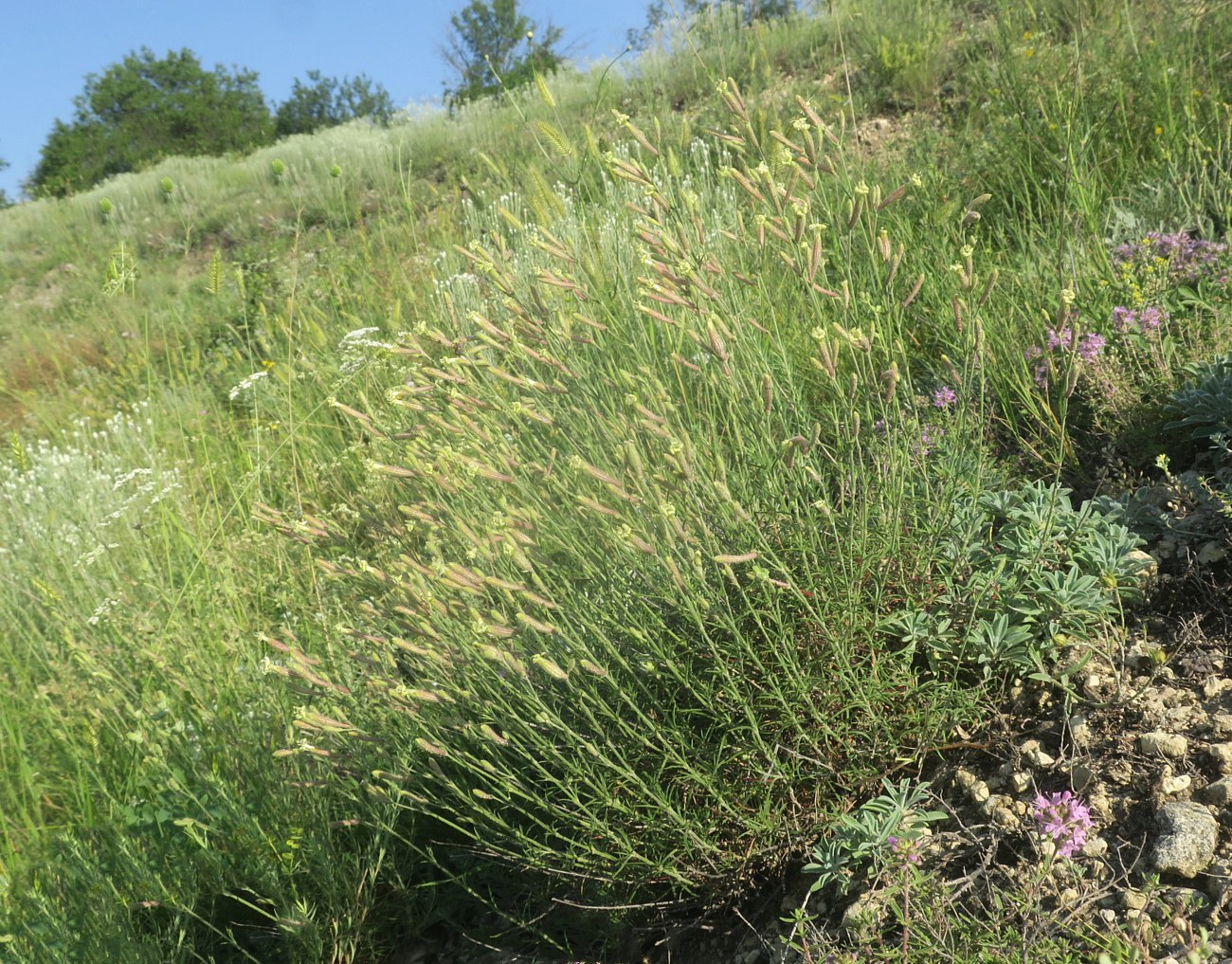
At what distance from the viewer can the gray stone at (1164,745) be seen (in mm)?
1700

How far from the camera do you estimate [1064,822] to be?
1.58 meters

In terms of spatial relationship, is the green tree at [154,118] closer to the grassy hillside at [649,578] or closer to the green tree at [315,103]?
the green tree at [315,103]

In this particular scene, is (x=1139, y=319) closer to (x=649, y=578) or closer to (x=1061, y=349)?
(x=1061, y=349)

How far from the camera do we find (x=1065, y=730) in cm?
186

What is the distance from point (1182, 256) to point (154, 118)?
4200 cm

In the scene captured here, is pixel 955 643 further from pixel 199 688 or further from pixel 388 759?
pixel 199 688

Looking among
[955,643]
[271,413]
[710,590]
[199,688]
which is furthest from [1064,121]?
[271,413]

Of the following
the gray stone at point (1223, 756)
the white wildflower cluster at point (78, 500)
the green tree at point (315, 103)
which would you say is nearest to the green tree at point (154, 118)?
the green tree at point (315, 103)

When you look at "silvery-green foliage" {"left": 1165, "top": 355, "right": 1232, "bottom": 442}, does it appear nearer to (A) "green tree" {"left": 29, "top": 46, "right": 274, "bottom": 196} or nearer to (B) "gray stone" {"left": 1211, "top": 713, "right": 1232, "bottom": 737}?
(B) "gray stone" {"left": 1211, "top": 713, "right": 1232, "bottom": 737}

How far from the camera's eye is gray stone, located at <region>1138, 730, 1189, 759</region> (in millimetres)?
1700

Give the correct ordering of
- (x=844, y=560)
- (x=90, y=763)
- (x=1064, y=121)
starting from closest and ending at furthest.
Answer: (x=844, y=560) → (x=90, y=763) → (x=1064, y=121)

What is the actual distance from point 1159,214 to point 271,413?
441cm

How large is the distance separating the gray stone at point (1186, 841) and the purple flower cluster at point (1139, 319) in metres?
1.41

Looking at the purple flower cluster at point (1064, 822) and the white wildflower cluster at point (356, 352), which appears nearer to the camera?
the purple flower cluster at point (1064, 822)
